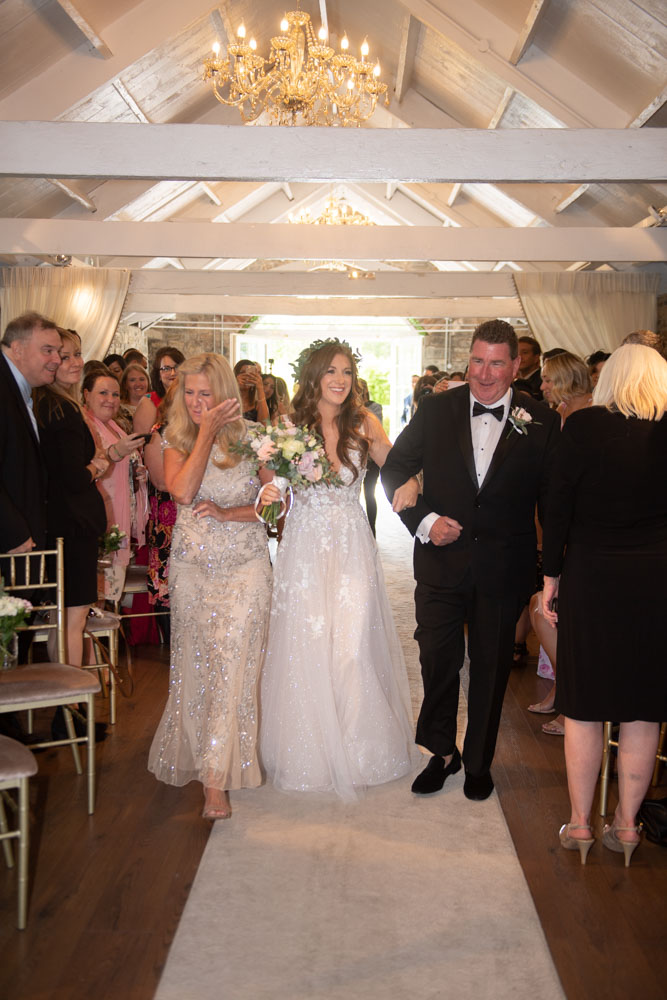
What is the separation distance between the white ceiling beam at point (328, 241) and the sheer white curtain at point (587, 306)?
2144 mm

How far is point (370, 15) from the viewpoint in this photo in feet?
31.4

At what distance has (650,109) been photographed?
671cm

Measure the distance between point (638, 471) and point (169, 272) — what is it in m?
10.7

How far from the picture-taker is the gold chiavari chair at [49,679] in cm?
313

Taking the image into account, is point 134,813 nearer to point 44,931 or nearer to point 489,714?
point 44,931

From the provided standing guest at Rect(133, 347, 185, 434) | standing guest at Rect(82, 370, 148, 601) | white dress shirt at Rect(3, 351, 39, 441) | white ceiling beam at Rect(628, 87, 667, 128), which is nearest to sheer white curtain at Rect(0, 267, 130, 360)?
standing guest at Rect(133, 347, 185, 434)

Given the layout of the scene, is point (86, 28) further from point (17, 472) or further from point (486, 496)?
point (486, 496)

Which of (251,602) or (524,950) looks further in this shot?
(251,602)

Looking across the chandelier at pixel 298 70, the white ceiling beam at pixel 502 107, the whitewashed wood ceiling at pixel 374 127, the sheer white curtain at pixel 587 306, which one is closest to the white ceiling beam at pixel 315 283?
the whitewashed wood ceiling at pixel 374 127

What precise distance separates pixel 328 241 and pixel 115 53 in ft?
8.59

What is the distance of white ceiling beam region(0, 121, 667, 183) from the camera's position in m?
4.39

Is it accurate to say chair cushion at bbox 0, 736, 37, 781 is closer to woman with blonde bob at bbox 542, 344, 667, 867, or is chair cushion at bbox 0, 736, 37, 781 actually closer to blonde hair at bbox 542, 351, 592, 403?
woman with blonde bob at bbox 542, 344, 667, 867

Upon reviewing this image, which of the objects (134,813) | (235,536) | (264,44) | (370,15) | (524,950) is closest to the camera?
(524,950)

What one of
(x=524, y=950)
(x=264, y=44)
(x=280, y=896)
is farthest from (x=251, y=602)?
(x=264, y=44)
